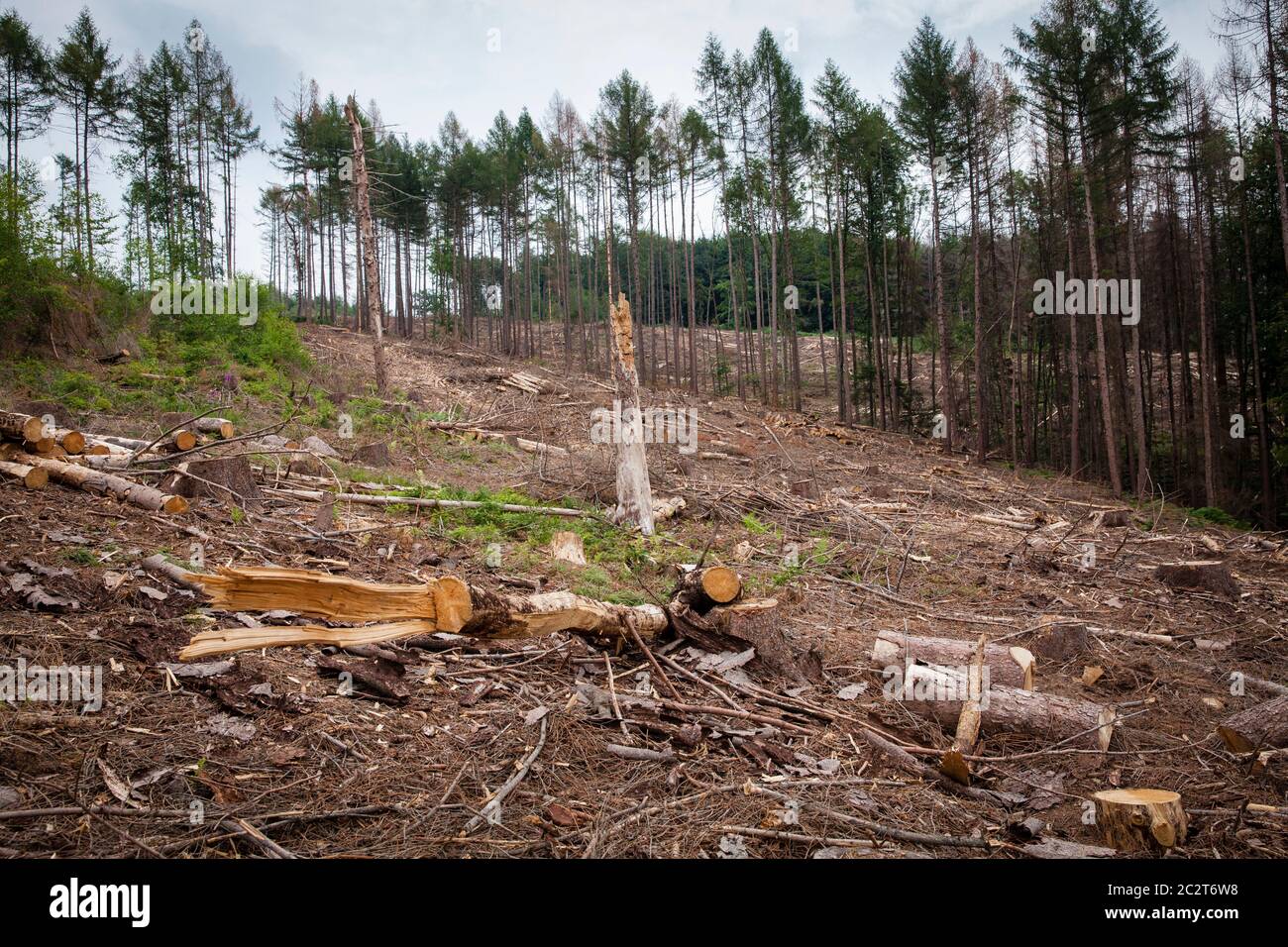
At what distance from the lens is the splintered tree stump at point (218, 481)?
8008mm

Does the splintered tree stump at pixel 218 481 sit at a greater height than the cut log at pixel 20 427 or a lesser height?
lesser

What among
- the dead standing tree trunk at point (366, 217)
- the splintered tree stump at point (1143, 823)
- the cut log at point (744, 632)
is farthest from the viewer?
the dead standing tree trunk at point (366, 217)

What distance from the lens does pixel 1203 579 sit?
8.62m

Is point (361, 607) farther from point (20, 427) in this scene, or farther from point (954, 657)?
point (20, 427)

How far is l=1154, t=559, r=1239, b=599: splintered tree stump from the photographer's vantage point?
852 cm

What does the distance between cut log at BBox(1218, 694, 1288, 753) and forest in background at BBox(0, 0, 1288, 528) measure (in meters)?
9.24

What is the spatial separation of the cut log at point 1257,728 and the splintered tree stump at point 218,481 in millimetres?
9474

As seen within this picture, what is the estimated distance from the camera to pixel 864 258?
98.0 feet

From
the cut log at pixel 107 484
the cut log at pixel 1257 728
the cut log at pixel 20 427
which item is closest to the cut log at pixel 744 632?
the cut log at pixel 1257 728

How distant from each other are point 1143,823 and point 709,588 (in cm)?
282

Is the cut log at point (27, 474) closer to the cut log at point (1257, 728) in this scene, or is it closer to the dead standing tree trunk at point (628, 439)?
the dead standing tree trunk at point (628, 439)

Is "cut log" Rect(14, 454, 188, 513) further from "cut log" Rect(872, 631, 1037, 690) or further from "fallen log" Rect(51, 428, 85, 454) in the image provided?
"cut log" Rect(872, 631, 1037, 690)

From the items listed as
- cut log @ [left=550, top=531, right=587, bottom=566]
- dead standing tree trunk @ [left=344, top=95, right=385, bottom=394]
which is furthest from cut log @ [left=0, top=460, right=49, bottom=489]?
dead standing tree trunk @ [left=344, top=95, right=385, bottom=394]
